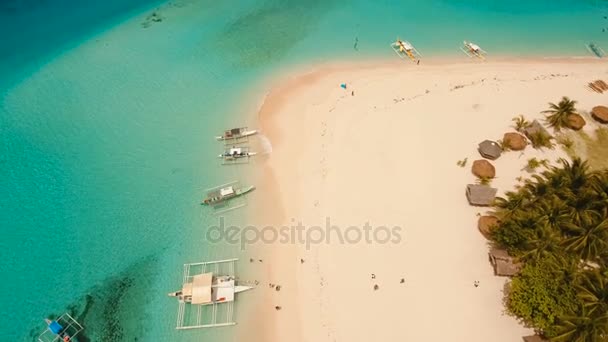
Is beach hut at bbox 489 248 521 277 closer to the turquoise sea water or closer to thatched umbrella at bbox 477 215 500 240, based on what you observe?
thatched umbrella at bbox 477 215 500 240

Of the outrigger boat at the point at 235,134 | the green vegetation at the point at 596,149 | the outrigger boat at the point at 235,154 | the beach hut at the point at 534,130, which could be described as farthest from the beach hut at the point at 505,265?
the outrigger boat at the point at 235,134

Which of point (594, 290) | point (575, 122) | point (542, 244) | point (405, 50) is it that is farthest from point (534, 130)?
point (405, 50)

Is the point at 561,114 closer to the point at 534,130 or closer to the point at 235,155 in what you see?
the point at 534,130

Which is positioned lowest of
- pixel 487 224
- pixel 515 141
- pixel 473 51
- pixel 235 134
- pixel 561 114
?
pixel 487 224

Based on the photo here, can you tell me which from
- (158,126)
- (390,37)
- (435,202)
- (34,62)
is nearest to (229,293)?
(435,202)

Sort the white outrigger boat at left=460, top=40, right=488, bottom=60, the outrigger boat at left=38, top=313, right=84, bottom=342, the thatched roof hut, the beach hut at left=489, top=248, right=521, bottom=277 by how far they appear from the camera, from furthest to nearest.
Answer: the white outrigger boat at left=460, top=40, right=488, bottom=60 → the beach hut at left=489, top=248, right=521, bottom=277 → the outrigger boat at left=38, top=313, right=84, bottom=342 → the thatched roof hut

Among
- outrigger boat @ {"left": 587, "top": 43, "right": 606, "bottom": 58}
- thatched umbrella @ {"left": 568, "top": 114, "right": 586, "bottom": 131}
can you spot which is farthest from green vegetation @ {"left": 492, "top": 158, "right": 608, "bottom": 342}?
outrigger boat @ {"left": 587, "top": 43, "right": 606, "bottom": 58}

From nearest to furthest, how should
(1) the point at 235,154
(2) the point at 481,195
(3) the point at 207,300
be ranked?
(3) the point at 207,300 < (2) the point at 481,195 < (1) the point at 235,154
